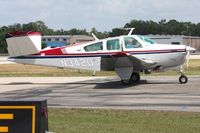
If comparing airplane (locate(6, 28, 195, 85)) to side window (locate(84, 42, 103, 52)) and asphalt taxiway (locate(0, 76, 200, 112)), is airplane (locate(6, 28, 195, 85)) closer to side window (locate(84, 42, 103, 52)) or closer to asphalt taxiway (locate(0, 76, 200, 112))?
side window (locate(84, 42, 103, 52))

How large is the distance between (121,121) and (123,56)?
10.8 m

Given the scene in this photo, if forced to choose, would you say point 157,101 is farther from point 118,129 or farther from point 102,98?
point 118,129

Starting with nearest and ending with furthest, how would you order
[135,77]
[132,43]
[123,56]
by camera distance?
[123,56]
[132,43]
[135,77]

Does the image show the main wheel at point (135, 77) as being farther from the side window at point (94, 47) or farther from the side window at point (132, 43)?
the side window at point (94, 47)

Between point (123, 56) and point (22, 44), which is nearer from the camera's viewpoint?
point (123, 56)

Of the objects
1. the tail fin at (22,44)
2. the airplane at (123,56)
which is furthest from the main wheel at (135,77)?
the tail fin at (22,44)

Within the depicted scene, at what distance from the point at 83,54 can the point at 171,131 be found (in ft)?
46.5

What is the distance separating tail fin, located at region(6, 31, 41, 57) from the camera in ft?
78.7

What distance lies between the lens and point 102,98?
53.4 feet

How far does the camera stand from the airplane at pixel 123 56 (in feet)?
71.2

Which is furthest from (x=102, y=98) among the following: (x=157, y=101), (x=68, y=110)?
(x=68, y=110)

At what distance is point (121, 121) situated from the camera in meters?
10.2

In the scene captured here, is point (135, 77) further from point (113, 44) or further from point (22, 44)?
point (22, 44)

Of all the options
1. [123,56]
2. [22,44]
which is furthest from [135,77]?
[22,44]
